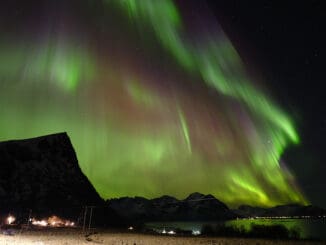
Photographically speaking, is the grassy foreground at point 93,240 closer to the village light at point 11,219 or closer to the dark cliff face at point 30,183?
the village light at point 11,219

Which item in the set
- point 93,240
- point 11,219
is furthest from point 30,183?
point 93,240

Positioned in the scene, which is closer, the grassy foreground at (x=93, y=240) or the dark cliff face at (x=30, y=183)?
the grassy foreground at (x=93, y=240)

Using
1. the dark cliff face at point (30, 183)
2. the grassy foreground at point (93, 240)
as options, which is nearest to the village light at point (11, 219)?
the dark cliff face at point (30, 183)

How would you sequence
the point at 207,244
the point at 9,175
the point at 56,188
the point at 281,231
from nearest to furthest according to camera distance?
the point at 207,244
the point at 281,231
the point at 9,175
the point at 56,188

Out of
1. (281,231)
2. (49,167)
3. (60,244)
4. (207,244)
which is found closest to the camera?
(60,244)

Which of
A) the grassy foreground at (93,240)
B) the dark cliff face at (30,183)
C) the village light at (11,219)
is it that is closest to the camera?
the grassy foreground at (93,240)

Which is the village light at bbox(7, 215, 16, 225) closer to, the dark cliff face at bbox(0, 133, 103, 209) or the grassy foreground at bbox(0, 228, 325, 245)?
the dark cliff face at bbox(0, 133, 103, 209)

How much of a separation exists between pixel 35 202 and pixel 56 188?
2644 centimetres

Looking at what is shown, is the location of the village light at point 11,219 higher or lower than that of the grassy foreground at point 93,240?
higher

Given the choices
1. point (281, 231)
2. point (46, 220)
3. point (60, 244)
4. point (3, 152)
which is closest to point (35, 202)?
point (46, 220)

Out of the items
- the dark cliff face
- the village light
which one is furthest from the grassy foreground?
the dark cliff face

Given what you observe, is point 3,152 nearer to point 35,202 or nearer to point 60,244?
point 35,202

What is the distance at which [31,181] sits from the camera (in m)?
175

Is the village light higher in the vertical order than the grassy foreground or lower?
higher
